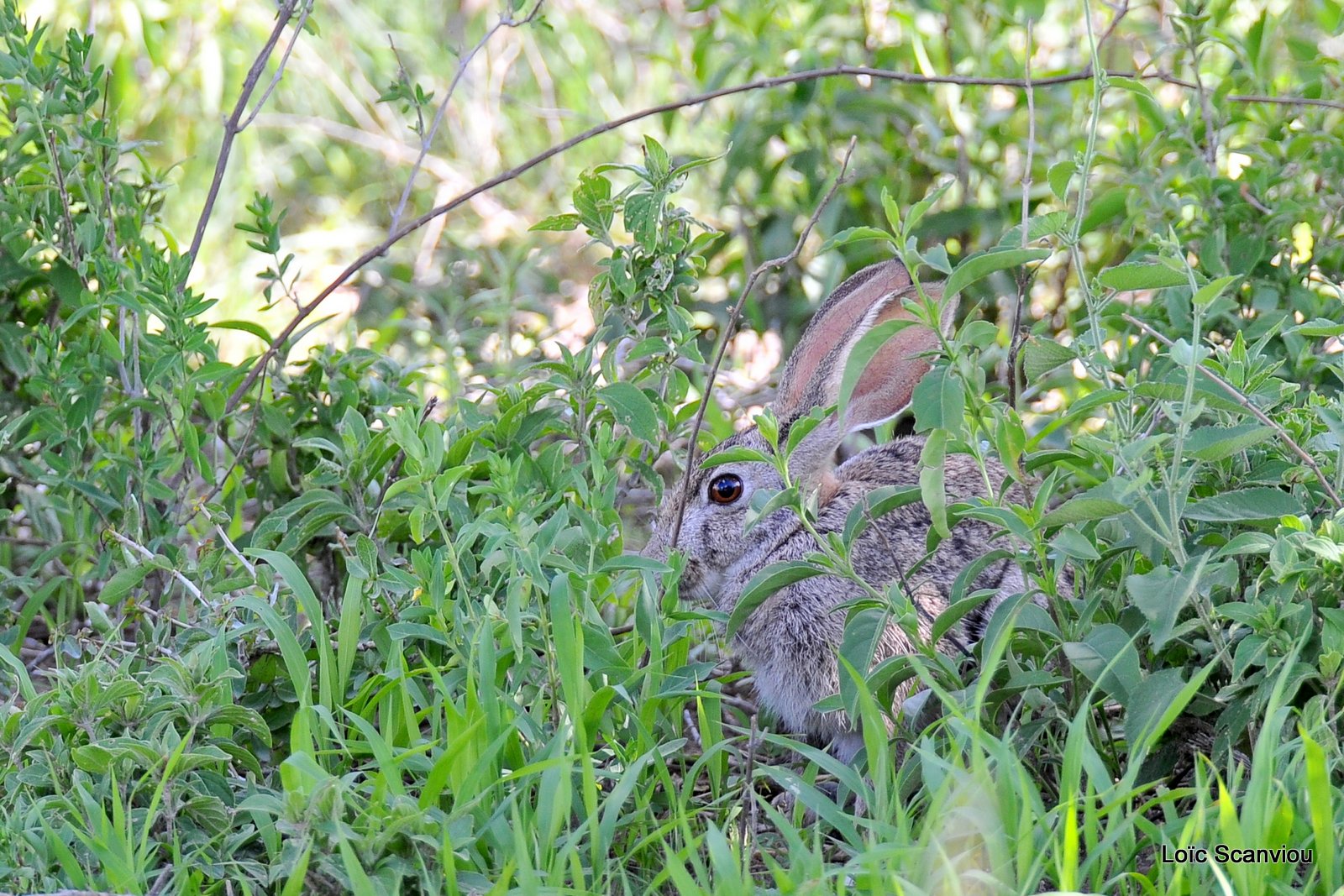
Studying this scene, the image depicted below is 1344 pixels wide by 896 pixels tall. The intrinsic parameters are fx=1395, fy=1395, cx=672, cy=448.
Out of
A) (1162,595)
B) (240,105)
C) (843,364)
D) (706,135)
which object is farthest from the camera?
(706,135)

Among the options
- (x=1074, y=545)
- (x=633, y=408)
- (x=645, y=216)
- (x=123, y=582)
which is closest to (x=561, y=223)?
(x=645, y=216)

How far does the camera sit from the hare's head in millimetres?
4043

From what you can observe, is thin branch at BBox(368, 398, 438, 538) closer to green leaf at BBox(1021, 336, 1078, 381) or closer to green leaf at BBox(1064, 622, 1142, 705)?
green leaf at BBox(1021, 336, 1078, 381)

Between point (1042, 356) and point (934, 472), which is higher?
point (1042, 356)

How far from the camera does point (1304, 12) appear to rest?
6.36m

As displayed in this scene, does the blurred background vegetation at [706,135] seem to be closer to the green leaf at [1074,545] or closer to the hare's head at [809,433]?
the hare's head at [809,433]

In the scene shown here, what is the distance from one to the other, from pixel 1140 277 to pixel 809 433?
1.47m

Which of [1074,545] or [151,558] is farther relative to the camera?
[151,558]

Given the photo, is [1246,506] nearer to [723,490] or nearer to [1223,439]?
[1223,439]

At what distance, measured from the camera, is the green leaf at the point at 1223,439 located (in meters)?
2.60

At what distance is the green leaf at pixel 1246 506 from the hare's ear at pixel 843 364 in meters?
1.39

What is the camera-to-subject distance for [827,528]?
12.8ft

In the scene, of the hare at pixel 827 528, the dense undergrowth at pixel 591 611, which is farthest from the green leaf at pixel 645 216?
the hare at pixel 827 528

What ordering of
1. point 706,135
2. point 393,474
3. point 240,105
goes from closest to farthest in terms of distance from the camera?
point 393,474 < point 240,105 < point 706,135
